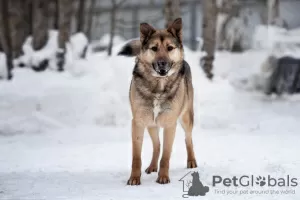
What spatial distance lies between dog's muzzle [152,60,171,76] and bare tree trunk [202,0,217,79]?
708cm

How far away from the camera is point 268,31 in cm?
1638

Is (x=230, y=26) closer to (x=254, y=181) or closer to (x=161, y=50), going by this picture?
(x=161, y=50)

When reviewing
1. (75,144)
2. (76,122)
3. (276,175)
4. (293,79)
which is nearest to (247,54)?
(293,79)

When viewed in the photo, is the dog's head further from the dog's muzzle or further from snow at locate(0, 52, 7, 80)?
snow at locate(0, 52, 7, 80)

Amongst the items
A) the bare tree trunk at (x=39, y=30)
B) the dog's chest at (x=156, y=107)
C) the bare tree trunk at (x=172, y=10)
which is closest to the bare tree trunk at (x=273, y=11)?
the bare tree trunk at (x=172, y=10)

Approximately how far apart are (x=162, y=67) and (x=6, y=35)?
8.81m

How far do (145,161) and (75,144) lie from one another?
6.50ft

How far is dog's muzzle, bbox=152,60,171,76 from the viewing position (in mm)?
4895

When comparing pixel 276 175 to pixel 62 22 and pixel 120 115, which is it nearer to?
pixel 120 115

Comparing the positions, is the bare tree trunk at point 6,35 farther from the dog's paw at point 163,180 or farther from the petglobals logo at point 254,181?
the petglobals logo at point 254,181

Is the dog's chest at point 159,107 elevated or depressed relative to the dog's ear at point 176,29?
depressed

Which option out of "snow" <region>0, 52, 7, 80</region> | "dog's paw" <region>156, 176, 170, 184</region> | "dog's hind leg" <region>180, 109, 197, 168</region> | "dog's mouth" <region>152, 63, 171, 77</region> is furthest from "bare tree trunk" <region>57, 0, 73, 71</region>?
"dog's paw" <region>156, 176, 170, 184</region>

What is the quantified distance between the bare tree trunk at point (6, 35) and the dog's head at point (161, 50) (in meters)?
7.72

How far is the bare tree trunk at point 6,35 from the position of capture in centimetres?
1224
